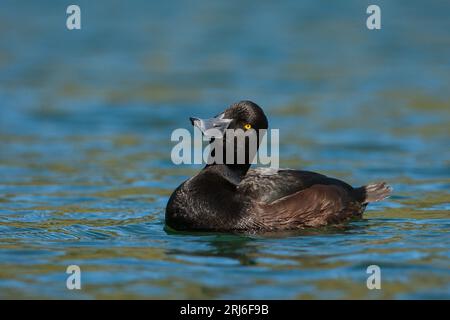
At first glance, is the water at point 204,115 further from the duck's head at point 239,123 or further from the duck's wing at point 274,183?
the duck's head at point 239,123

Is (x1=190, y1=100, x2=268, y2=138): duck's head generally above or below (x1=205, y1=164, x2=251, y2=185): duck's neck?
above

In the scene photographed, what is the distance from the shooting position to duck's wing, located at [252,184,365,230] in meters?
10.2

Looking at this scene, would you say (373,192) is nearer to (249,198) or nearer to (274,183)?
(274,183)

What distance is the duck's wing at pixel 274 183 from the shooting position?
1035cm

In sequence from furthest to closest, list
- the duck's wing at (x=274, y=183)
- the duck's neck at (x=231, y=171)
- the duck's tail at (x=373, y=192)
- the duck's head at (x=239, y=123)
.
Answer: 1. the duck's tail at (x=373, y=192)
2. the duck's neck at (x=231, y=171)
3. the duck's head at (x=239, y=123)
4. the duck's wing at (x=274, y=183)

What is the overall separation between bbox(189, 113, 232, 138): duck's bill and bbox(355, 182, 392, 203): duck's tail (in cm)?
187

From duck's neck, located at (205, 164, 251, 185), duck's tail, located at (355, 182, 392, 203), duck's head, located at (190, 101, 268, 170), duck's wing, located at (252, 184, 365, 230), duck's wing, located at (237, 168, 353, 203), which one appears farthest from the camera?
duck's tail, located at (355, 182, 392, 203)

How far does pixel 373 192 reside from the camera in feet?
37.0

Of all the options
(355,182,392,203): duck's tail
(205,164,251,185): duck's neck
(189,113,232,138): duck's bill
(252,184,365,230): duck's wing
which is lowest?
(252,184,365,230): duck's wing

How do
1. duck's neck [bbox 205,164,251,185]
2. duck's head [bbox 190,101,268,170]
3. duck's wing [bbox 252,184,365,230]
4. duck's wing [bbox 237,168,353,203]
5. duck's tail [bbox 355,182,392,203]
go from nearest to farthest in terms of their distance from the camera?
duck's wing [bbox 252,184,365,230], duck's wing [bbox 237,168,353,203], duck's head [bbox 190,101,268,170], duck's neck [bbox 205,164,251,185], duck's tail [bbox 355,182,392,203]

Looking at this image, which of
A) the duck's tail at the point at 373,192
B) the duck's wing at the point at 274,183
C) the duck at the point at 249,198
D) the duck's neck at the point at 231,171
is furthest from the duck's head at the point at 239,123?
the duck's tail at the point at 373,192

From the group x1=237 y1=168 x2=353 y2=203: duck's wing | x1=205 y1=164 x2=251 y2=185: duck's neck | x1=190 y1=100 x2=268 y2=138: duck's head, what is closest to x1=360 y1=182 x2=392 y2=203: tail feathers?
x1=237 y1=168 x2=353 y2=203: duck's wing

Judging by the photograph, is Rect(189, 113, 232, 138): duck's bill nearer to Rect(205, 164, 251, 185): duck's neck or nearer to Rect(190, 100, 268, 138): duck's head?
Rect(190, 100, 268, 138): duck's head

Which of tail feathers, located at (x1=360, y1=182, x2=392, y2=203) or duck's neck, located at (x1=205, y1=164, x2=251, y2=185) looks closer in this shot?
duck's neck, located at (x1=205, y1=164, x2=251, y2=185)
